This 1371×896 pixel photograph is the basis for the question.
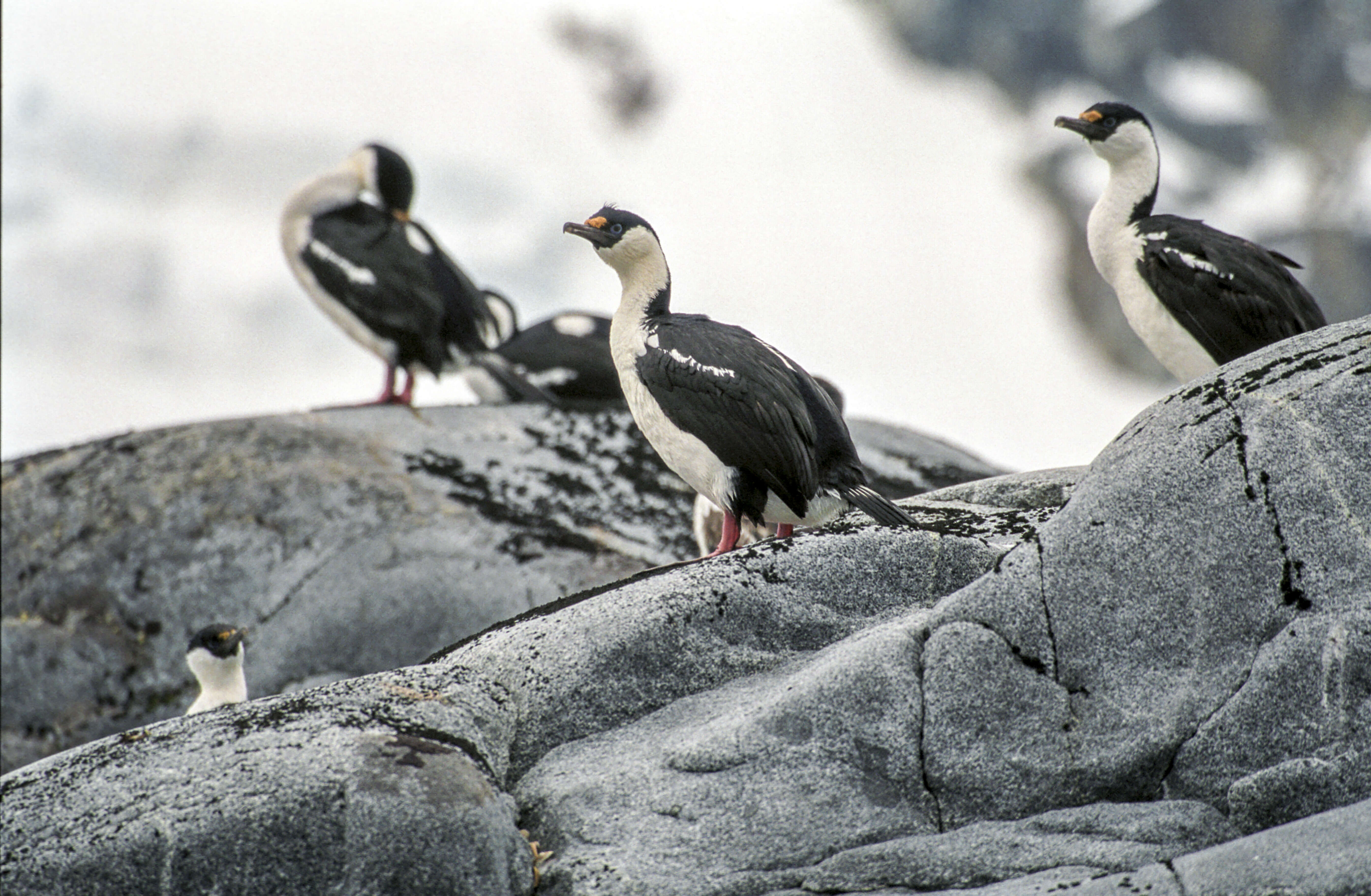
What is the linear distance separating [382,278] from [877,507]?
6990 millimetres

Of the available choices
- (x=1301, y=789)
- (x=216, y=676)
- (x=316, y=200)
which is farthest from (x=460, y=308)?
(x=1301, y=789)

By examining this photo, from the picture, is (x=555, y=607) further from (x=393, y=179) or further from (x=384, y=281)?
(x=393, y=179)

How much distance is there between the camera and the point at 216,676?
8.29 m

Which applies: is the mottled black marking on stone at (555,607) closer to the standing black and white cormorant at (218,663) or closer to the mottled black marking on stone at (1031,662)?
the mottled black marking on stone at (1031,662)

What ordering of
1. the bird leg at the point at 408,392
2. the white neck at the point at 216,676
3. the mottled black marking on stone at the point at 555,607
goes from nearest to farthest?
the mottled black marking on stone at the point at 555,607 → the white neck at the point at 216,676 → the bird leg at the point at 408,392

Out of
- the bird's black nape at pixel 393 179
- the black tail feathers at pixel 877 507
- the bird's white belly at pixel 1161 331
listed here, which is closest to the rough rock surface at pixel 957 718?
the black tail feathers at pixel 877 507

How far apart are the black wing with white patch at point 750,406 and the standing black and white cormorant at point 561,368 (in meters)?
5.53

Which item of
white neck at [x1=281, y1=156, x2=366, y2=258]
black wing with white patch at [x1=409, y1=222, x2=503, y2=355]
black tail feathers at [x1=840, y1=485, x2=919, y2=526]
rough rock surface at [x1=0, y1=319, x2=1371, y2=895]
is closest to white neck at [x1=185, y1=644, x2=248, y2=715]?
rough rock surface at [x1=0, y1=319, x2=1371, y2=895]

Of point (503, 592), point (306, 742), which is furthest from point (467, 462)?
point (306, 742)

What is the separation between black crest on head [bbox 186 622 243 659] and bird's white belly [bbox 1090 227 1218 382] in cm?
540

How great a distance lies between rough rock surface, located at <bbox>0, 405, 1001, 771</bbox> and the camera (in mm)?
9523

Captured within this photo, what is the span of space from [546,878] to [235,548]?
6.23 meters

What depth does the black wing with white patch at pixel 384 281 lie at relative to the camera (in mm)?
11688

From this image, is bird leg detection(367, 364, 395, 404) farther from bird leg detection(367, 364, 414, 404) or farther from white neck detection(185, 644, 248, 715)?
white neck detection(185, 644, 248, 715)
